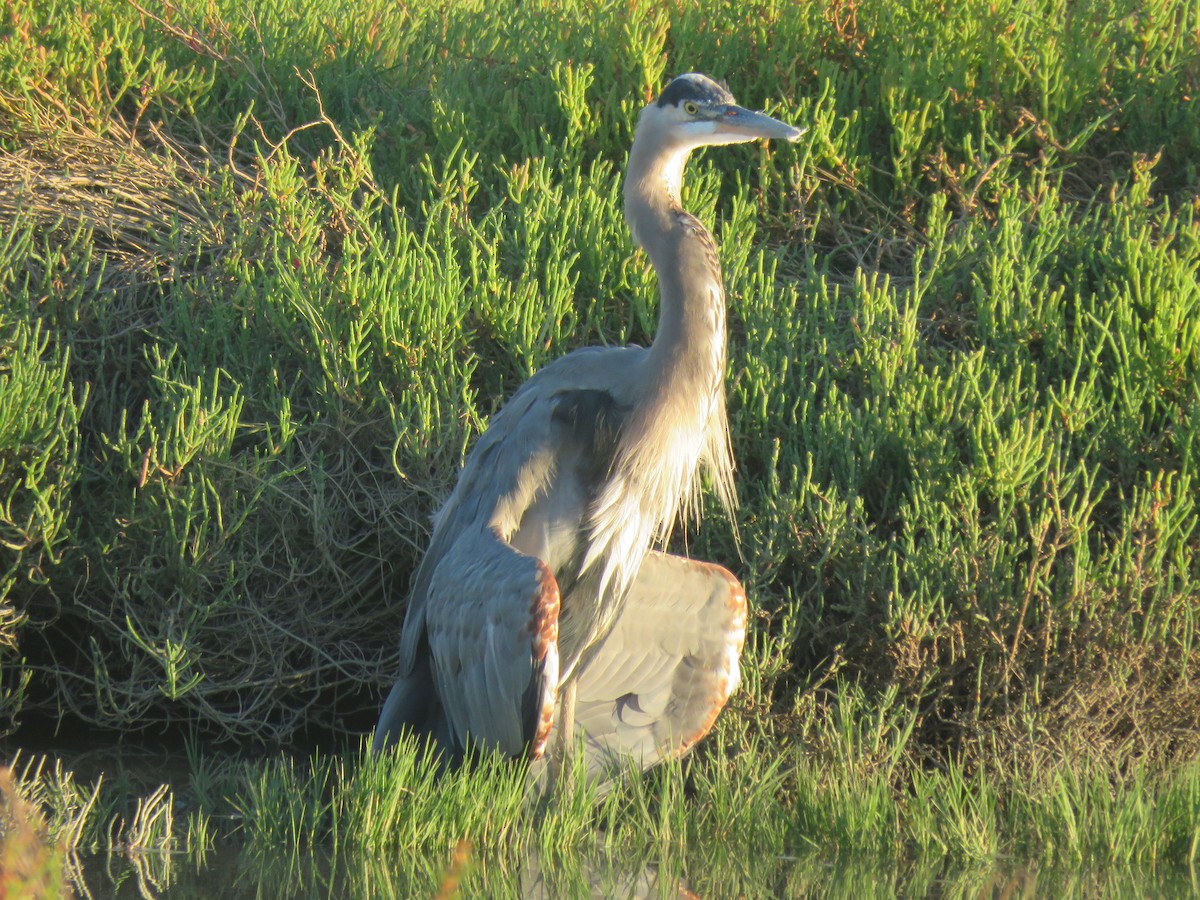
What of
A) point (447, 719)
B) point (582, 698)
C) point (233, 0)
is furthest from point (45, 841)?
point (233, 0)

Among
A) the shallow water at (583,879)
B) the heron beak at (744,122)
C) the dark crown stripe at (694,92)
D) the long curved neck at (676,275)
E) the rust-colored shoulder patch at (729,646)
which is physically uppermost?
the dark crown stripe at (694,92)

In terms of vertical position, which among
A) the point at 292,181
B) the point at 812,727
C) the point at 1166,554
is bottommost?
the point at 812,727

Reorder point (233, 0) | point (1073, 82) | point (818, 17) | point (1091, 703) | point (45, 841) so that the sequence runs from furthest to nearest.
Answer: point (233, 0) → point (818, 17) → point (1073, 82) → point (1091, 703) → point (45, 841)

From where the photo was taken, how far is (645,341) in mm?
5715

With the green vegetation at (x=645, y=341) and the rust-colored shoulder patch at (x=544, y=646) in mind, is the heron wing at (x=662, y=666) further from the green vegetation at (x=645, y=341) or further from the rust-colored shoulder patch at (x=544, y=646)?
the rust-colored shoulder patch at (x=544, y=646)

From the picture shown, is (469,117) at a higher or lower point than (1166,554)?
higher

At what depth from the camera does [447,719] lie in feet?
14.7

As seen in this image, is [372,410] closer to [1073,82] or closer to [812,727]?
[812,727]

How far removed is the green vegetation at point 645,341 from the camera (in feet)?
13.9

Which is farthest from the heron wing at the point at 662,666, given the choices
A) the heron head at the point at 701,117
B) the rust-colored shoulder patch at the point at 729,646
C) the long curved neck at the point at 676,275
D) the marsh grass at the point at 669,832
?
the heron head at the point at 701,117

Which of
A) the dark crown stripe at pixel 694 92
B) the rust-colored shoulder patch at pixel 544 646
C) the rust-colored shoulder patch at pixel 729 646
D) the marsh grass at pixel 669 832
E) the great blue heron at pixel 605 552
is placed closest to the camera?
the marsh grass at pixel 669 832

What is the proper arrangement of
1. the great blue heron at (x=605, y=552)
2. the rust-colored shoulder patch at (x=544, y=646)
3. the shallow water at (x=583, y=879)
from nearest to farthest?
the shallow water at (x=583, y=879) → the rust-colored shoulder patch at (x=544, y=646) → the great blue heron at (x=605, y=552)

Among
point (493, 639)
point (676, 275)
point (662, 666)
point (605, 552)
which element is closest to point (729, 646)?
point (662, 666)

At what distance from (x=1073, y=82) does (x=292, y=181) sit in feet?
10.6
